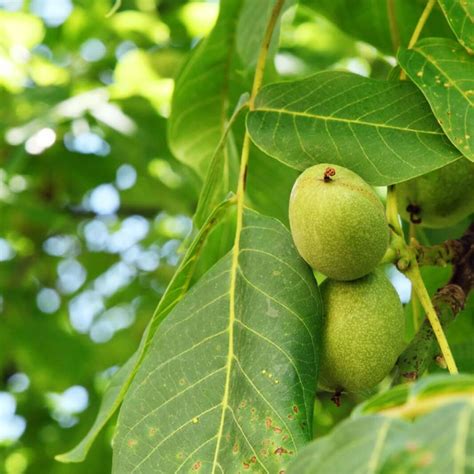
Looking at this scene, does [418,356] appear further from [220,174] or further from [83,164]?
[83,164]

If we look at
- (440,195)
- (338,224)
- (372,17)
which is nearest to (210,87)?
(372,17)

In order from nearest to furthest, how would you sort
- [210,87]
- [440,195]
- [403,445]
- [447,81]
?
[403,445] < [447,81] < [440,195] < [210,87]

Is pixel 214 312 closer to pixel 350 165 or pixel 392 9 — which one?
pixel 350 165

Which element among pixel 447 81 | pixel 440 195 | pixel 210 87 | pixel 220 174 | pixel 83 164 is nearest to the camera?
pixel 447 81

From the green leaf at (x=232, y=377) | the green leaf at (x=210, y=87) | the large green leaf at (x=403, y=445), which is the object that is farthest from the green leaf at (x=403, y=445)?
the green leaf at (x=210, y=87)

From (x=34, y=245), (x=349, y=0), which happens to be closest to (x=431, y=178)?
(x=349, y=0)

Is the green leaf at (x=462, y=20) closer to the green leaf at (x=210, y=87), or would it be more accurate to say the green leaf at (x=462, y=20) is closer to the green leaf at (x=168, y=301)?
→ the green leaf at (x=168, y=301)

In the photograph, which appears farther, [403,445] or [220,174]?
[220,174]
